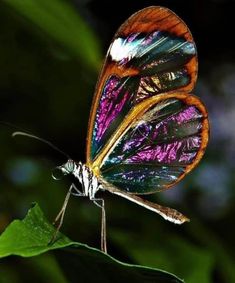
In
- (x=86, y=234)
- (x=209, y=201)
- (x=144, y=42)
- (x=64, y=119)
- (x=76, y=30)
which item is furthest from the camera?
(x=209, y=201)

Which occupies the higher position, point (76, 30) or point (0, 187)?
point (76, 30)

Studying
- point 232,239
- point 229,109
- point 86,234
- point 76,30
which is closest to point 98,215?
point 86,234

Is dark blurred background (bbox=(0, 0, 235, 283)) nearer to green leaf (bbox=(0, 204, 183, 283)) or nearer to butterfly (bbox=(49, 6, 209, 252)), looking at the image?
butterfly (bbox=(49, 6, 209, 252))

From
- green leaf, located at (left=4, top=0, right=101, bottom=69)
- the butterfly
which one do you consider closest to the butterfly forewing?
the butterfly

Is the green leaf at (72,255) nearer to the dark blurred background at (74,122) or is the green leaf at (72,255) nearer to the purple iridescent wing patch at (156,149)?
the purple iridescent wing patch at (156,149)

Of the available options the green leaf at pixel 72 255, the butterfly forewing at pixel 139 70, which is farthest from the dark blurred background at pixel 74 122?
the green leaf at pixel 72 255

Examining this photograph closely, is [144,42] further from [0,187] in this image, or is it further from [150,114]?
[0,187]
